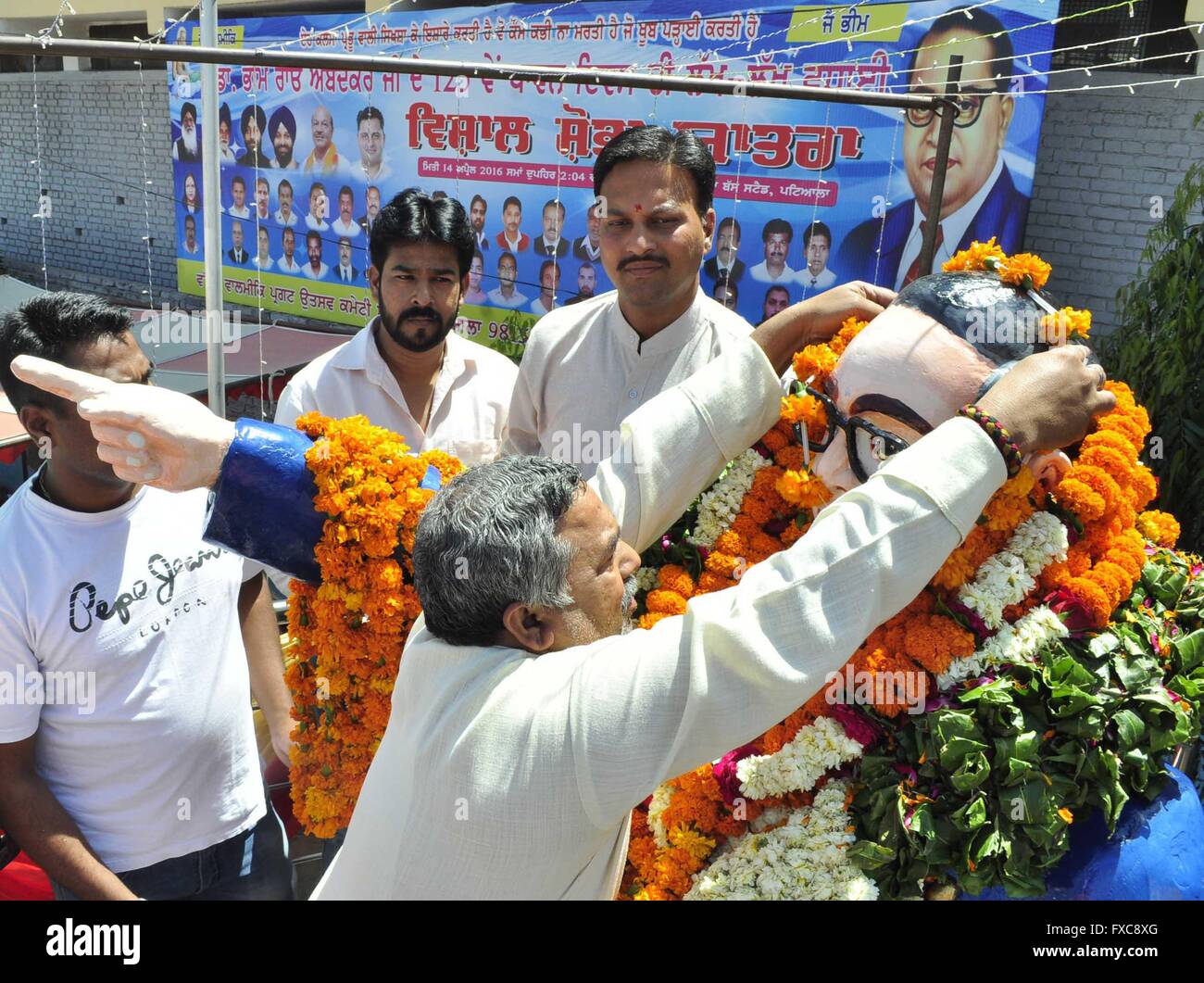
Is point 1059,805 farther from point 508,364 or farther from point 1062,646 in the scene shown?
point 508,364

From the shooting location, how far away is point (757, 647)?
131 centimetres

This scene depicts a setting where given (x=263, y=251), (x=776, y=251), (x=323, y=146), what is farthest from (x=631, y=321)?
(x=263, y=251)

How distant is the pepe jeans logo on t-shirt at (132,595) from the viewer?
226 centimetres

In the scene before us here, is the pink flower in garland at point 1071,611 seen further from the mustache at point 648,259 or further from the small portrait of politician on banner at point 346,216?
the small portrait of politician on banner at point 346,216

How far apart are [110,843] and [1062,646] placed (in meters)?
2.20

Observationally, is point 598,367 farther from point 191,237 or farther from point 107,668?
point 191,237

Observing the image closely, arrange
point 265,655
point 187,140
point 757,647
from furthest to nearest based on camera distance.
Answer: point 187,140 → point 265,655 → point 757,647

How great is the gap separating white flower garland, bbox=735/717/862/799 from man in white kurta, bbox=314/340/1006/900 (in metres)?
0.48

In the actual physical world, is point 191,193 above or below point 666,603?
above

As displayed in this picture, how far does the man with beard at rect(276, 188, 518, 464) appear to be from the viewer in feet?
11.2

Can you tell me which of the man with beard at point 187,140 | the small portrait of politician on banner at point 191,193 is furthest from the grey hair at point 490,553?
the small portrait of politician on banner at point 191,193

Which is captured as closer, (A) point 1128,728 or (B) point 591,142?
(A) point 1128,728

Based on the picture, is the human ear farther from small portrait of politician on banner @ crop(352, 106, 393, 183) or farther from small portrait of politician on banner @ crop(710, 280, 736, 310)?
small portrait of politician on banner @ crop(352, 106, 393, 183)

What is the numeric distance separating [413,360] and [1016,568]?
2287 millimetres
